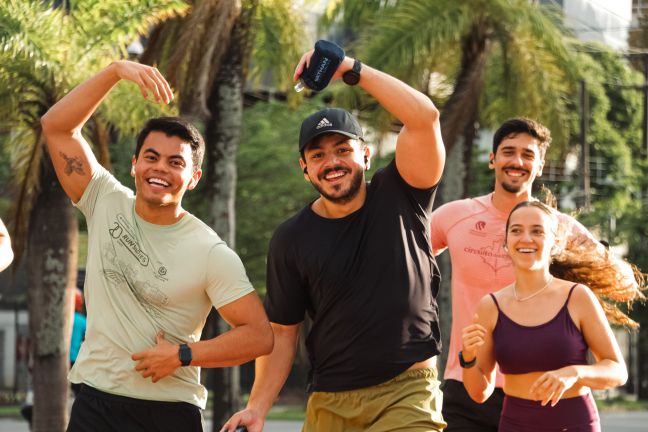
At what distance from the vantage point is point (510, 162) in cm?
696

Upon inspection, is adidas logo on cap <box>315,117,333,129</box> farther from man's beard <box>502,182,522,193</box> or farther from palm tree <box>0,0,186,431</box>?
palm tree <box>0,0,186,431</box>

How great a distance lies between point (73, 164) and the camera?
5758 millimetres

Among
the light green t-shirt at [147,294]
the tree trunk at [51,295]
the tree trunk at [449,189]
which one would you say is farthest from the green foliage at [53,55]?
the light green t-shirt at [147,294]

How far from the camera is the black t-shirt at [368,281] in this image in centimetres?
537

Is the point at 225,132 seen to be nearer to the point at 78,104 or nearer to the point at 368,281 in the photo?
the point at 78,104

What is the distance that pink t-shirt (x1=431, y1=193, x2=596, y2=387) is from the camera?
271 inches

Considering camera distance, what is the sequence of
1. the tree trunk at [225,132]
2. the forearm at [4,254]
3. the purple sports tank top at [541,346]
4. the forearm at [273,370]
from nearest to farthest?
1. the forearm at [4,254]
2. the purple sports tank top at [541,346]
3. the forearm at [273,370]
4. the tree trunk at [225,132]

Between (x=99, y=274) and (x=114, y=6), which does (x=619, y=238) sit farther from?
(x=99, y=274)

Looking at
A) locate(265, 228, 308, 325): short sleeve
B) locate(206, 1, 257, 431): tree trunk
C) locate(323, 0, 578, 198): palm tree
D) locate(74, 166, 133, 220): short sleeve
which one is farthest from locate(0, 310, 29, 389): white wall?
locate(265, 228, 308, 325): short sleeve

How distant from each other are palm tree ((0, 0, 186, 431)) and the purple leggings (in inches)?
383

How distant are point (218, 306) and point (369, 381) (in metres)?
0.69

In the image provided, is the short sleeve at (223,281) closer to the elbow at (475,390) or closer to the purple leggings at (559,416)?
the elbow at (475,390)

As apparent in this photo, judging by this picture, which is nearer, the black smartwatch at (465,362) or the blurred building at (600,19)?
the black smartwatch at (465,362)

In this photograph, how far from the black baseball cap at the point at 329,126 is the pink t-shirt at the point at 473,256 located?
5.54 feet
